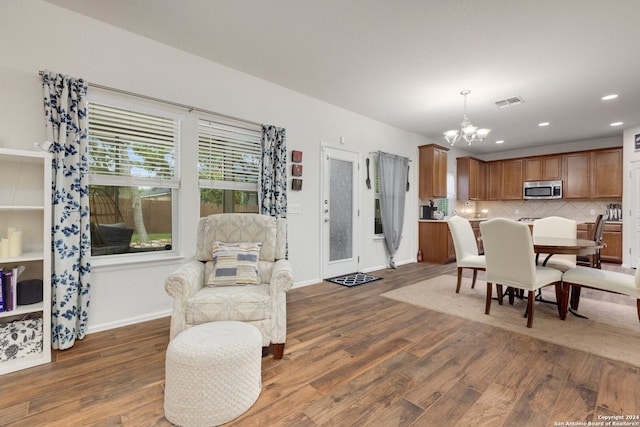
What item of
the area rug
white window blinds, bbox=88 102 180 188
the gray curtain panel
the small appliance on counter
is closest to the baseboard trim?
white window blinds, bbox=88 102 180 188

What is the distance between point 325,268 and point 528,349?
2647 millimetres

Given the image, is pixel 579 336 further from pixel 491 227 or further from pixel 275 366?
pixel 275 366

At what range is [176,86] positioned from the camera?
296 cm

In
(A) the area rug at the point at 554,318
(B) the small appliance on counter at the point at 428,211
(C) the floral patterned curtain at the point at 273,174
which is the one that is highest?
(C) the floral patterned curtain at the point at 273,174

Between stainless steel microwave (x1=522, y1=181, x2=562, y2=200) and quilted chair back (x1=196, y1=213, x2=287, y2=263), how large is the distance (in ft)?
22.3

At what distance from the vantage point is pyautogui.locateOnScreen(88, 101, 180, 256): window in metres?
2.63

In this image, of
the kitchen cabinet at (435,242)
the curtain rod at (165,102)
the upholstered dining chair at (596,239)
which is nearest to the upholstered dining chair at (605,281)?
the upholstered dining chair at (596,239)

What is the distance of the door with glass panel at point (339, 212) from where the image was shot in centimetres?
436

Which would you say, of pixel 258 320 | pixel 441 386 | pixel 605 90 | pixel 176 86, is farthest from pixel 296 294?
pixel 605 90

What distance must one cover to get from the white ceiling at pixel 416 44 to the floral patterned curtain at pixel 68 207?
787 mm

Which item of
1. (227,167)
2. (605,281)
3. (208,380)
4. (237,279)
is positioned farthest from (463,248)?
(208,380)

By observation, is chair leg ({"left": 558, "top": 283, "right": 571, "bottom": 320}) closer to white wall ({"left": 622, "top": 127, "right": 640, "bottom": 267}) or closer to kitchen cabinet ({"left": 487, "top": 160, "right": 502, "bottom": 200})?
white wall ({"left": 622, "top": 127, "right": 640, "bottom": 267})

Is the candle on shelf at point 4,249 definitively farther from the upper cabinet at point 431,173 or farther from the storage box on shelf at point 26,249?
the upper cabinet at point 431,173

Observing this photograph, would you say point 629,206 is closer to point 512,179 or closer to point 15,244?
point 512,179
